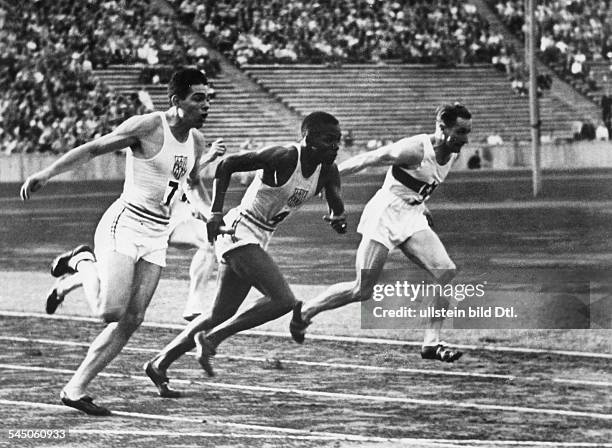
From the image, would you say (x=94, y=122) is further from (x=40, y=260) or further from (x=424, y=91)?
(x=40, y=260)

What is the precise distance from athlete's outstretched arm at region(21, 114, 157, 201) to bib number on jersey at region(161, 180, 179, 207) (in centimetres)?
23

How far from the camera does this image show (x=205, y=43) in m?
23.2

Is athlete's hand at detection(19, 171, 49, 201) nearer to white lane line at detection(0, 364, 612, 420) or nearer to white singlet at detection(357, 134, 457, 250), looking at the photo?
white lane line at detection(0, 364, 612, 420)

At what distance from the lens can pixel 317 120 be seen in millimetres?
6723

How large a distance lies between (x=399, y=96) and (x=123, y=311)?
17.5 m

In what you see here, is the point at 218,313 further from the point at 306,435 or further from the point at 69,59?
the point at 69,59

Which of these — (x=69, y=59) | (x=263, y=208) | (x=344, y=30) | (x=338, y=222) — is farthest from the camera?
(x=344, y=30)

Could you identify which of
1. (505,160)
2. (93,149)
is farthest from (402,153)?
(505,160)

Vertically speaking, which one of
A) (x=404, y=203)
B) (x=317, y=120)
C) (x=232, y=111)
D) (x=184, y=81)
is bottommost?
(x=404, y=203)

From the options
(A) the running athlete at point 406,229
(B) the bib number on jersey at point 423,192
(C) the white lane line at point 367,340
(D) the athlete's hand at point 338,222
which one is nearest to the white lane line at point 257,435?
(D) the athlete's hand at point 338,222

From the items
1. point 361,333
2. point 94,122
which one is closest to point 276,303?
point 361,333

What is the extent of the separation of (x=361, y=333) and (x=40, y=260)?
201 inches

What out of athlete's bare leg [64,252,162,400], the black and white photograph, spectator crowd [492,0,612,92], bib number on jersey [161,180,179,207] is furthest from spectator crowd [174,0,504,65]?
athlete's bare leg [64,252,162,400]

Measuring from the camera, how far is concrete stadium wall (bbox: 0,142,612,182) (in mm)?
21125
